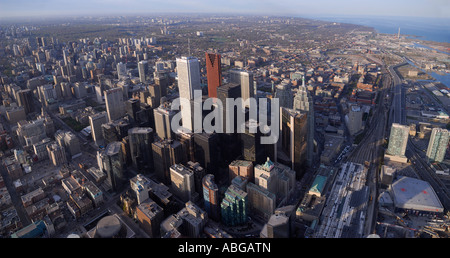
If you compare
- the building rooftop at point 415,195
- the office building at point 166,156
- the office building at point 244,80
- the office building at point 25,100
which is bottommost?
the building rooftop at point 415,195

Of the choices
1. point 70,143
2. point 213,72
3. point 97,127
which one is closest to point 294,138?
point 213,72

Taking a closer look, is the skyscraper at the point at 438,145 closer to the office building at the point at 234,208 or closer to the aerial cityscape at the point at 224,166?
the aerial cityscape at the point at 224,166

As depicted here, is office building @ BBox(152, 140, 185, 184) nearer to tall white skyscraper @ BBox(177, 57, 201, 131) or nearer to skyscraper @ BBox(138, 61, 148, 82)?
tall white skyscraper @ BBox(177, 57, 201, 131)

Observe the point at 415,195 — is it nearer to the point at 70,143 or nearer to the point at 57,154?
the point at 70,143

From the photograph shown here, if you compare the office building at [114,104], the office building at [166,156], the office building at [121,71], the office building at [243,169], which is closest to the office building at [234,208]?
the office building at [243,169]

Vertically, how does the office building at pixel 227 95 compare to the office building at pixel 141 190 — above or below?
above

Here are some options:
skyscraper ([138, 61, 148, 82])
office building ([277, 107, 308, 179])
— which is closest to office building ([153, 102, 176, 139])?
office building ([277, 107, 308, 179])
